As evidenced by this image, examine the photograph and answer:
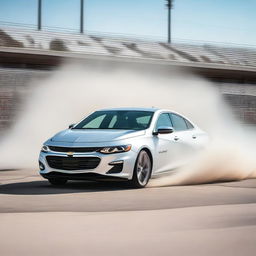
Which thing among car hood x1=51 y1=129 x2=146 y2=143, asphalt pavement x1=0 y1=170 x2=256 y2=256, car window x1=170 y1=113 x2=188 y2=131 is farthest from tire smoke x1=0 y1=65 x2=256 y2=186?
asphalt pavement x1=0 y1=170 x2=256 y2=256

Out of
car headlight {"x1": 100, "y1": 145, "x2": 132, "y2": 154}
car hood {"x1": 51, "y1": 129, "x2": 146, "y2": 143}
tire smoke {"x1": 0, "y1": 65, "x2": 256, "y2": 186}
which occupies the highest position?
car hood {"x1": 51, "y1": 129, "x2": 146, "y2": 143}

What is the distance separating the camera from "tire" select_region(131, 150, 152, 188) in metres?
11.9

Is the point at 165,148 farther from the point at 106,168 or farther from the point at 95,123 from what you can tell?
the point at 106,168

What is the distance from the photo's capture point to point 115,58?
30562 mm

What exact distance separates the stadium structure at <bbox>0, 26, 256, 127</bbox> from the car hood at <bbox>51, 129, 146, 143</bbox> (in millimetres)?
13923

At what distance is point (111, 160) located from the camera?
11.8 metres

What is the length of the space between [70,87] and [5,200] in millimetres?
17954

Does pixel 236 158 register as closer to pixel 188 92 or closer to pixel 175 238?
pixel 175 238

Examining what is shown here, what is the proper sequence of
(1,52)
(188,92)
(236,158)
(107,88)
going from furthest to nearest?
(188,92) → (107,88) → (1,52) → (236,158)

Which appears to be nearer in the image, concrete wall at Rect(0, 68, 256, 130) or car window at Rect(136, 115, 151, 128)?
car window at Rect(136, 115, 151, 128)

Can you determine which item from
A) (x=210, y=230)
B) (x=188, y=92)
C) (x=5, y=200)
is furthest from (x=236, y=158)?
(x=188, y=92)

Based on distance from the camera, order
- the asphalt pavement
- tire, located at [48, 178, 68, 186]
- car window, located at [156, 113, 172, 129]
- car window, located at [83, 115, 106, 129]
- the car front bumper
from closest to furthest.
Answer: the asphalt pavement
the car front bumper
tire, located at [48, 178, 68, 186]
car window, located at [156, 113, 172, 129]
car window, located at [83, 115, 106, 129]

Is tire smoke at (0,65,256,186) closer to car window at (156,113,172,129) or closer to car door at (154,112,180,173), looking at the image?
car window at (156,113,172,129)

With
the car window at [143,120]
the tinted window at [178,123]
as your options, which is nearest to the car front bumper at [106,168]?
the car window at [143,120]
